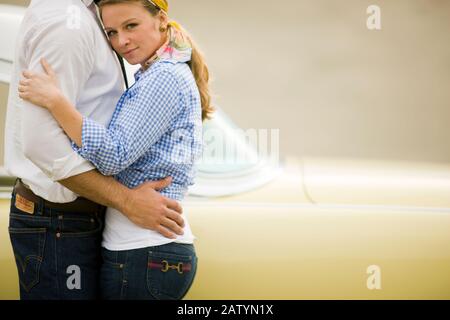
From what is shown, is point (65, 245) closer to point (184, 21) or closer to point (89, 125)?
point (89, 125)

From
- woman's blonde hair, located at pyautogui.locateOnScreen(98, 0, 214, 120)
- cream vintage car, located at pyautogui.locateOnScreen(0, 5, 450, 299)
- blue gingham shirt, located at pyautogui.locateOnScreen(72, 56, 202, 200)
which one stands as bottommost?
cream vintage car, located at pyautogui.locateOnScreen(0, 5, 450, 299)

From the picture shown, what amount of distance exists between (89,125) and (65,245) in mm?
365

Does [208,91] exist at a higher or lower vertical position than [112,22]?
lower

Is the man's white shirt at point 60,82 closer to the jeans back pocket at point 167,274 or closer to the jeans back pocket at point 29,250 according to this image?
the jeans back pocket at point 29,250

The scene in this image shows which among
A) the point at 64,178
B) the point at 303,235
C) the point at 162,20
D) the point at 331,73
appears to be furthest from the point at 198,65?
the point at 331,73

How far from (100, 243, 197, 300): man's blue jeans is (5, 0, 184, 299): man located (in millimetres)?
61

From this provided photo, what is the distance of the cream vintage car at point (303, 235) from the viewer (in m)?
2.21

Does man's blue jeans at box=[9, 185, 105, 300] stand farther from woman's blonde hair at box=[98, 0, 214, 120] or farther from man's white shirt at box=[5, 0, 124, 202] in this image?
woman's blonde hair at box=[98, 0, 214, 120]

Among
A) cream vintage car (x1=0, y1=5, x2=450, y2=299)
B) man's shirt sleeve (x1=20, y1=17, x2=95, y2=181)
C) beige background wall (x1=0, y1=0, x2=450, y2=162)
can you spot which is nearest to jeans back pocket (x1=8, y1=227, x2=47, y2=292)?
man's shirt sleeve (x1=20, y1=17, x2=95, y2=181)

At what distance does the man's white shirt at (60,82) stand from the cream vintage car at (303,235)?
690mm

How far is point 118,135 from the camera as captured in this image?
151 cm

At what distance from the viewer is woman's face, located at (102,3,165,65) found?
1.61m

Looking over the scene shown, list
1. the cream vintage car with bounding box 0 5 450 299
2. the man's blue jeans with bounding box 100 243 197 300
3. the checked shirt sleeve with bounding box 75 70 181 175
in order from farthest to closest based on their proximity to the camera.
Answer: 1. the cream vintage car with bounding box 0 5 450 299
2. the man's blue jeans with bounding box 100 243 197 300
3. the checked shirt sleeve with bounding box 75 70 181 175
